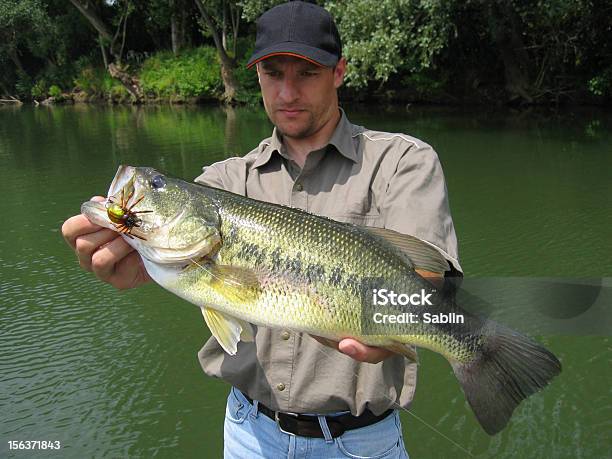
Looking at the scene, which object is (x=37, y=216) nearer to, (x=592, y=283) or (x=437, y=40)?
(x=592, y=283)

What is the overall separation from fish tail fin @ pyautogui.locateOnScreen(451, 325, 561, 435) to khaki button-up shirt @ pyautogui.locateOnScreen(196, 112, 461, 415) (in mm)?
341

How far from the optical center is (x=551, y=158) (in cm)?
1477

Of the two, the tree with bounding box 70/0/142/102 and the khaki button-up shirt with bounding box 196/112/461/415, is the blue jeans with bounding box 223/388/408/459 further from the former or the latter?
the tree with bounding box 70/0/142/102

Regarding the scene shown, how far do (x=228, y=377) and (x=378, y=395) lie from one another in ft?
2.26

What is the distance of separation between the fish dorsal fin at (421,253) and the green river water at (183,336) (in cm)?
324

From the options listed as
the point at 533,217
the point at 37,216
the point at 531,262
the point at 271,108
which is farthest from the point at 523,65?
the point at 271,108

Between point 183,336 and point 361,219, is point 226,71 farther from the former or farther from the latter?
point 361,219

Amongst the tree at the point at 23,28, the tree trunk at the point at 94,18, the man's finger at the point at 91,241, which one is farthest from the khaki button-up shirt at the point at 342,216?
the tree at the point at 23,28

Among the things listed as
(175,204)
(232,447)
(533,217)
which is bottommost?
(533,217)

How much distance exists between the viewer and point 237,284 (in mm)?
2328

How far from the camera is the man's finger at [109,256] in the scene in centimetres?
239

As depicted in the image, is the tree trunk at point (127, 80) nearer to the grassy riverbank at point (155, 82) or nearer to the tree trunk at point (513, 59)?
the grassy riverbank at point (155, 82)

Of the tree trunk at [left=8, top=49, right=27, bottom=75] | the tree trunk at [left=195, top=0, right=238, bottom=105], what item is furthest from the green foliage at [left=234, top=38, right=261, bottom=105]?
the tree trunk at [left=8, top=49, right=27, bottom=75]

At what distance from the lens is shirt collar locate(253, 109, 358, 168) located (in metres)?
2.62
